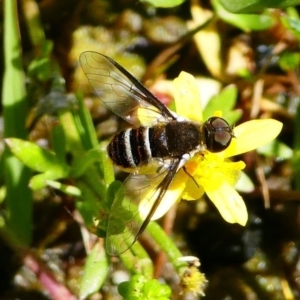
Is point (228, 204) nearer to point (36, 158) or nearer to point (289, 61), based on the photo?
point (36, 158)

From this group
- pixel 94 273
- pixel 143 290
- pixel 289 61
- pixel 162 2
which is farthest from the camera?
pixel 289 61

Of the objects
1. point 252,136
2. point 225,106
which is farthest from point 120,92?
point 225,106

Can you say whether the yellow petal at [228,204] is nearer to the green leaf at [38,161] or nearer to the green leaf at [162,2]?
the green leaf at [38,161]

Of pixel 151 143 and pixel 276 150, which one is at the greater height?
pixel 151 143

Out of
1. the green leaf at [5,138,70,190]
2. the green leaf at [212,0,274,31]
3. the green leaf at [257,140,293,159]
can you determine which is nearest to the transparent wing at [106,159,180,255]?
the green leaf at [5,138,70,190]

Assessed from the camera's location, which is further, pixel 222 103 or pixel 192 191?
pixel 222 103

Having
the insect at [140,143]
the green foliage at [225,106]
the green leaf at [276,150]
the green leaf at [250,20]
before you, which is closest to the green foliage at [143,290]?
the insect at [140,143]

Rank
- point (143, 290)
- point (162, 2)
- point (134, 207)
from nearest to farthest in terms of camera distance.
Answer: point (134, 207)
point (143, 290)
point (162, 2)
